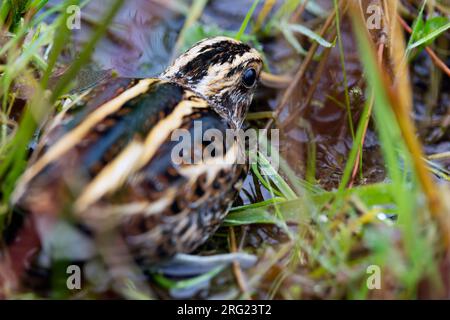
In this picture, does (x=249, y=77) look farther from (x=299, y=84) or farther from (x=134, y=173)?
(x=134, y=173)

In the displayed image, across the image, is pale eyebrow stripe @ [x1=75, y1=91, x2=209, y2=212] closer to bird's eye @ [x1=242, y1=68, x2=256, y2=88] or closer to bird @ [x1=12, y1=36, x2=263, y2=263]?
bird @ [x1=12, y1=36, x2=263, y2=263]

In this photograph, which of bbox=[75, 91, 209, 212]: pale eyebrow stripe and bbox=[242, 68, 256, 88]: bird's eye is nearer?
bbox=[75, 91, 209, 212]: pale eyebrow stripe

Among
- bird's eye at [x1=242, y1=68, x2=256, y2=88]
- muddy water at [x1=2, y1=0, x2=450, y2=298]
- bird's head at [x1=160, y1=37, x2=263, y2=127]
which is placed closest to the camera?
bird's head at [x1=160, y1=37, x2=263, y2=127]

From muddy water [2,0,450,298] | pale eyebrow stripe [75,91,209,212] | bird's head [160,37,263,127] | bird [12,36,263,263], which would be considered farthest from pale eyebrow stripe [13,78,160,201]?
muddy water [2,0,450,298]

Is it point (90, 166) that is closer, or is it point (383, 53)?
point (90, 166)

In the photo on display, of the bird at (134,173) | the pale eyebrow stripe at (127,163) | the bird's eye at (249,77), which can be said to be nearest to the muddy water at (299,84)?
the bird's eye at (249,77)

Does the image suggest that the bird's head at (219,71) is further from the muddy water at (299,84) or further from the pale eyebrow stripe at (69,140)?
the pale eyebrow stripe at (69,140)

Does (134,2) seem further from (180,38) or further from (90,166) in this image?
(90,166)

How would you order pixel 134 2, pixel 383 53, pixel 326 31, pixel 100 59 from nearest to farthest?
pixel 383 53, pixel 326 31, pixel 100 59, pixel 134 2
